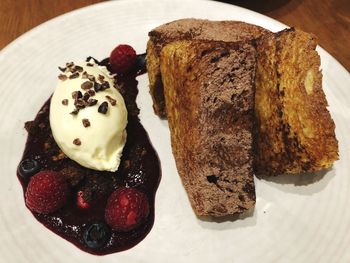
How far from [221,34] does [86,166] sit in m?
0.95

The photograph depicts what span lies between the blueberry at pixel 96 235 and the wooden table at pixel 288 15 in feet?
4.67

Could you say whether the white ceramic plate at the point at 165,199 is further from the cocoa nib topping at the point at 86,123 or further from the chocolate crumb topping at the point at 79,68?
the cocoa nib topping at the point at 86,123

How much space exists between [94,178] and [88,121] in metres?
0.29

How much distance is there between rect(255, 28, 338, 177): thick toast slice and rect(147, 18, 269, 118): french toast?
188mm

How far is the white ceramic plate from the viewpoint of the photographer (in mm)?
1709

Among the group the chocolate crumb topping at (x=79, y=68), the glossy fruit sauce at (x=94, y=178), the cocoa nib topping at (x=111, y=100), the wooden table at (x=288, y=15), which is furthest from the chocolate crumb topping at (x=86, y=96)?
the wooden table at (x=288, y=15)

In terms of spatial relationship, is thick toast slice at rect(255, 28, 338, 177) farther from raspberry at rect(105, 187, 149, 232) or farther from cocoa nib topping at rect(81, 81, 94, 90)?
cocoa nib topping at rect(81, 81, 94, 90)

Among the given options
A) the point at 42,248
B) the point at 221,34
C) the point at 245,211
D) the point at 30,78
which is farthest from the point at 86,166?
the point at 221,34

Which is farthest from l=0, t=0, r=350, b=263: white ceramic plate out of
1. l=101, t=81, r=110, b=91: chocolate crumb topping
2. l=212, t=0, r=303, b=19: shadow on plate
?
l=212, t=0, r=303, b=19: shadow on plate

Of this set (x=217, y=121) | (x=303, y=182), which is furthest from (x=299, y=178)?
(x=217, y=121)

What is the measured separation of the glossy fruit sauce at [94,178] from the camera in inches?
68.5

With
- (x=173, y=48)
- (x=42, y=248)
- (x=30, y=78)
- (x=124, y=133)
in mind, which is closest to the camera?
(x=42, y=248)

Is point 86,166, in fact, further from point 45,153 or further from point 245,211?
point 245,211

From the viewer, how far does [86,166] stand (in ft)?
6.33
